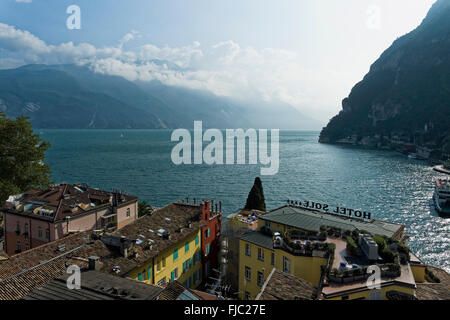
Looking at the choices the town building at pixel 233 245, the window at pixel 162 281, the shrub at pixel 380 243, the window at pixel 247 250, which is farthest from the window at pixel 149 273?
the shrub at pixel 380 243

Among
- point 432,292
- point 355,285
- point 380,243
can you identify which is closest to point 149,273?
point 355,285

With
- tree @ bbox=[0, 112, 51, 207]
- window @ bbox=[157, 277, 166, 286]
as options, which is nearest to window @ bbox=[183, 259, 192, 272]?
window @ bbox=[157, 277, 166, 286]

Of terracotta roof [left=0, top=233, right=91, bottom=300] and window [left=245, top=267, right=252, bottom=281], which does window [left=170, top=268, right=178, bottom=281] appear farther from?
terracotta roof [left=0, top=233, right=91, bottom=300]

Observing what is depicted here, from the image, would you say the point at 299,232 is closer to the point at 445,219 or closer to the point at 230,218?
the point at 230,218

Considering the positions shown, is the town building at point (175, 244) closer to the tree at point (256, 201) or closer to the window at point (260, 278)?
the window at point (260, 278)

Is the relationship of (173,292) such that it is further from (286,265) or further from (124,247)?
(286,265)
